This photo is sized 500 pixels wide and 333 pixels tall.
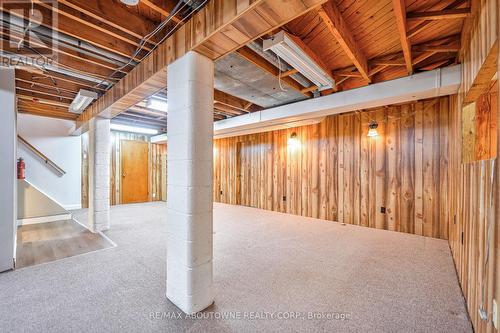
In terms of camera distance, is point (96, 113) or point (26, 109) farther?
point (26, 109)

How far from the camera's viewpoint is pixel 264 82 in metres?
3.04

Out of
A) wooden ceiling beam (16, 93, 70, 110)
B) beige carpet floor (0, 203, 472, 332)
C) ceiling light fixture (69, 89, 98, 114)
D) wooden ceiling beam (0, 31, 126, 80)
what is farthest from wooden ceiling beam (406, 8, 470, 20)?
wooden ceiling beam (16, 93, 70, 110)

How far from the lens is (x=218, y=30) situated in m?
1.55

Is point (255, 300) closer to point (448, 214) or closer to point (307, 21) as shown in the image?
point (307, 21)

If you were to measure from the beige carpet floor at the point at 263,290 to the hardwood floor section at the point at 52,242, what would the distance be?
24 cm

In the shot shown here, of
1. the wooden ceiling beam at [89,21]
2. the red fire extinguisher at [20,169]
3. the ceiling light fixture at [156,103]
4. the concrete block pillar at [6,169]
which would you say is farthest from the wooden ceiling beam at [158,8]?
the red fire extinguisher at [20,169]

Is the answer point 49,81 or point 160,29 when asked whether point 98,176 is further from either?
point 160,29

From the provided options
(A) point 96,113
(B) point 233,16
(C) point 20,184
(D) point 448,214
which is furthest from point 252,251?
(C) point 20,184

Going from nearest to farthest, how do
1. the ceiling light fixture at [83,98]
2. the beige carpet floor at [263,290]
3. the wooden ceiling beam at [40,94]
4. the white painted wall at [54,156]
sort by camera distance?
the beige carpet floor at [263,290]
the ceiling light fixture at [83,98]
the wooden ceiling beam at [40,94]
the white painted wall at [54,156]

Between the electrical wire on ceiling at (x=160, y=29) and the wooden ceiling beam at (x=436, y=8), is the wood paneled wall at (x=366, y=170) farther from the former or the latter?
the electrical wire on ceiling at (x=160, y=29)

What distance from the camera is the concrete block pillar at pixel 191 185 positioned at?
1735 millimetres

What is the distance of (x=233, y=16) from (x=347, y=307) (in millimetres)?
2449

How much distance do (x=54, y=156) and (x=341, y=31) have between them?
7.04m

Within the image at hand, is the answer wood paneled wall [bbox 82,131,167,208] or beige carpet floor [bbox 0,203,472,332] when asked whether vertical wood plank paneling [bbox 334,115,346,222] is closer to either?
beige carpet floor [bbox 0,203,472,332]
